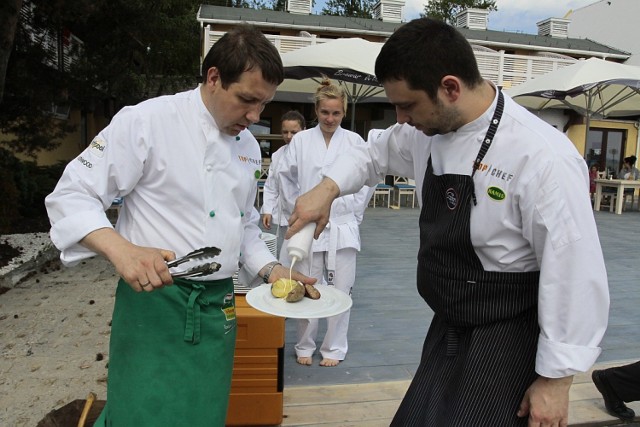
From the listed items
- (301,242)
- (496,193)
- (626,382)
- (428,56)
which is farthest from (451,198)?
(626,382)

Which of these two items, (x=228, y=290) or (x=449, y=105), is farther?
(x=228, y=290)

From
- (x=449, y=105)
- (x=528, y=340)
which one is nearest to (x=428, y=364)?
(x=528, y=340)

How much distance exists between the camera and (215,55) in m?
1.59

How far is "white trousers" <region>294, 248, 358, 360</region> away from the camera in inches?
145

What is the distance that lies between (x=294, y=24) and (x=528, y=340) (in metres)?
16.6

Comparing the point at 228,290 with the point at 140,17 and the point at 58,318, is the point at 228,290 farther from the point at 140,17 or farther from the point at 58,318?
the point at 140,17

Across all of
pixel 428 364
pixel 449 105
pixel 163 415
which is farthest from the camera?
pixel 428 364

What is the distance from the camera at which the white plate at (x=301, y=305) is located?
155 centimetres

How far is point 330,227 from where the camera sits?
3.70 metres

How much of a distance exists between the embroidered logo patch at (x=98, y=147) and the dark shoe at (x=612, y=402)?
2787 millimetres

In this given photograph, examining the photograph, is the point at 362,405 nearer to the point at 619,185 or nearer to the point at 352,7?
the point at 619,185

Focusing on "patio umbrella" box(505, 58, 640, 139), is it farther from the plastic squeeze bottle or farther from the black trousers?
the plastic squeeze bottle

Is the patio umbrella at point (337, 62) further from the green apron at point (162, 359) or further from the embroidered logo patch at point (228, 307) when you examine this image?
the green apron at point (162, 359)

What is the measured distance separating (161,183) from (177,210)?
10 cm
